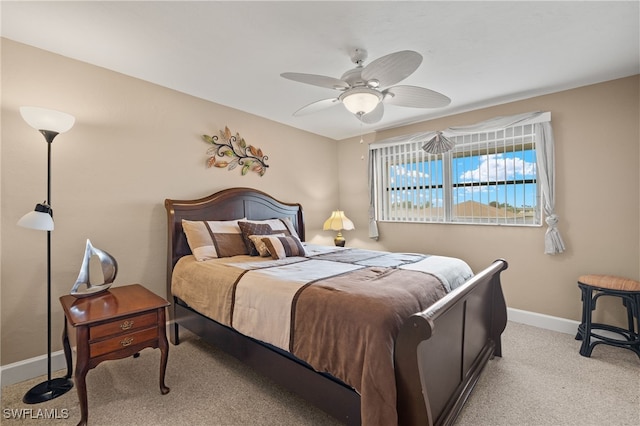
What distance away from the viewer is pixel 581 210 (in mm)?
2922

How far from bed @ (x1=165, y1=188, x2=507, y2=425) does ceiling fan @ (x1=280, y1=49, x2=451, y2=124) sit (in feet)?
A: 4.12

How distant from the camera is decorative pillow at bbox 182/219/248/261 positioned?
2721 millimetres

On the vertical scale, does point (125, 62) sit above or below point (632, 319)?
above

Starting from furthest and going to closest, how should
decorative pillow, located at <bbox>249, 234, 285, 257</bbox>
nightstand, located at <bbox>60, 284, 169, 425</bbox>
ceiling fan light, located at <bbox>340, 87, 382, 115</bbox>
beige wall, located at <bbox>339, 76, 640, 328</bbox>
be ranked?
decorative pillow, located at <bbox>249, 234, 285, 257</bbox>
beige wall, located at <bbox>339, 76, 640, 328</bbox>
ceiling fan light, located at <bbox>340, 87, 382, 115</bbox>
nightstand, located at <bbox>60, 284, 169, 425</bbox>

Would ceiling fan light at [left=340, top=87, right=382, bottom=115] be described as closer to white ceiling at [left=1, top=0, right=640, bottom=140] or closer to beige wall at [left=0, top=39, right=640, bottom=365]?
white ceiling at [left=1, top=0, right=640, bottom=140]

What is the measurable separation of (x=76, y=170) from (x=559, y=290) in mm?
4727

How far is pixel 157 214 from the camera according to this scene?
2852 mm

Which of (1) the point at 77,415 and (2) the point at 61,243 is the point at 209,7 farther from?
(1) the point at 77,415

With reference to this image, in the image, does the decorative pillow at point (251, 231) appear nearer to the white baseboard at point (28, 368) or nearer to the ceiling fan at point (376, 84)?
the ceiling fan at point (376, 84)

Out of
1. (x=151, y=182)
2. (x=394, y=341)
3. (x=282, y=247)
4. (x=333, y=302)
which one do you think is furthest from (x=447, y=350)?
(x=151, y=182)

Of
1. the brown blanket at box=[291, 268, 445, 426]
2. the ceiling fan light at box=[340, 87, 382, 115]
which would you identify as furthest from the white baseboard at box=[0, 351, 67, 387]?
the ceiling fan light at box=[340, 87, 382, 115]

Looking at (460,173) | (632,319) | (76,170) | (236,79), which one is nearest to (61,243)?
(76,170)

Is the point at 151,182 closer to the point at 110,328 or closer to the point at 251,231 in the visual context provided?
the point at 251,231

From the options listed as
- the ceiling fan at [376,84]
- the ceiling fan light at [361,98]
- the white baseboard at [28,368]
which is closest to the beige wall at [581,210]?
the ceiling fan at [376,84]
